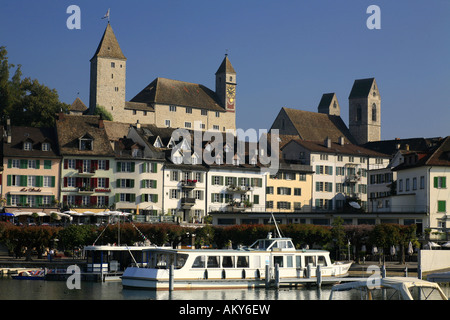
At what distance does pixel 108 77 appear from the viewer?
142875mm

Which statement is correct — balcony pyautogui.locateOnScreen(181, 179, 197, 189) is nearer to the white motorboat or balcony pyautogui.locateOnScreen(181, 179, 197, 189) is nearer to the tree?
the tree

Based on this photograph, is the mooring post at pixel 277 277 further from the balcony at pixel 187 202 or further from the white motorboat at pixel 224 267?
the balcony at pixel 187 202

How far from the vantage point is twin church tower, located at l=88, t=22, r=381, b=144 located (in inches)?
5586

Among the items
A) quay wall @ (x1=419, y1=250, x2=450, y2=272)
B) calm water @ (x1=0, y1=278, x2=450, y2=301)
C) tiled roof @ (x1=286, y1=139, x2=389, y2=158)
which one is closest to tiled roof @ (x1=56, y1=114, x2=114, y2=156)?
tiled roof @ (x1=286, y1=139, x2=389, y2=158)

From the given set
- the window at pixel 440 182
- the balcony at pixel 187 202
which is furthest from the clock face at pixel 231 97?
the window at pixel 440 182

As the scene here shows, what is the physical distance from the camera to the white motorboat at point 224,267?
49.6 metres

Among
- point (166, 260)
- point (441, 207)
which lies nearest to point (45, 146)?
point (166, 260)

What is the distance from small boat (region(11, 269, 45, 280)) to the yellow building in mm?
46234

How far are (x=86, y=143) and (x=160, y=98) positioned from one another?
55276 millimetres

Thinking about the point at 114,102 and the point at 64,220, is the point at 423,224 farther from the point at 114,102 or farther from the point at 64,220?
the point at 114,102

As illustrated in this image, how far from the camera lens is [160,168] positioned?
314 ft

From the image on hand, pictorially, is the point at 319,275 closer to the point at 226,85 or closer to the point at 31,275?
the point at 31,275
